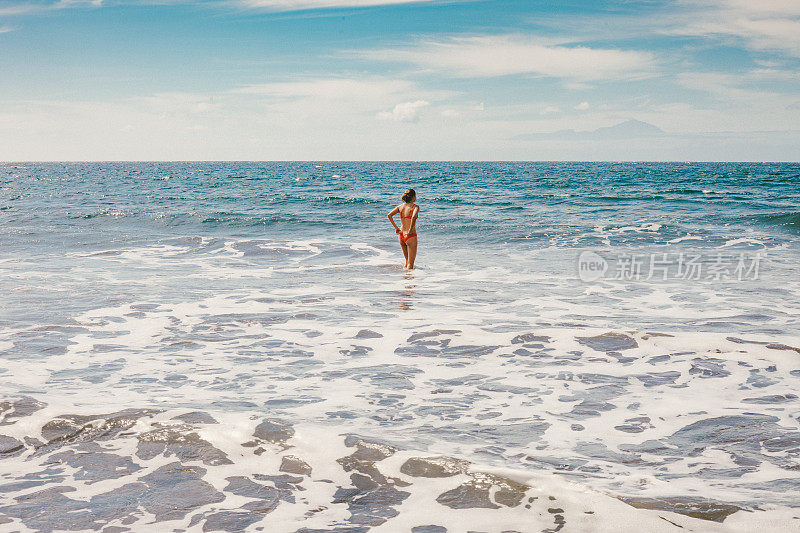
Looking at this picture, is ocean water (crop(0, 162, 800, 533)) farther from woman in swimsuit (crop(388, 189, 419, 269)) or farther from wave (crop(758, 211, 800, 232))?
wave (crop(758, 211, 800, 232))

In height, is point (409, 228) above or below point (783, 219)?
below

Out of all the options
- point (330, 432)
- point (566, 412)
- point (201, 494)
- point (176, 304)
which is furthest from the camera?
point (176, 304)

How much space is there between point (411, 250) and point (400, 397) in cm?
822

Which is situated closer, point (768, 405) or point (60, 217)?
point (768, 405)

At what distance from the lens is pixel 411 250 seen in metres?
13.9

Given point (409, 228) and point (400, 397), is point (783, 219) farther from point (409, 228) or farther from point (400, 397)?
point (400, 397)

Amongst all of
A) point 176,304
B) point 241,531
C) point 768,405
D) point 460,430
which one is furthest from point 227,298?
point 768,405

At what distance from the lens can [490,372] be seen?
658 cm

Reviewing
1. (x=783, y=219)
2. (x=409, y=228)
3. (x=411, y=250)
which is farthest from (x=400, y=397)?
(x=783, y=219)

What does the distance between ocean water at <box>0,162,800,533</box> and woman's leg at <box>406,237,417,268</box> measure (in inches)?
17.3

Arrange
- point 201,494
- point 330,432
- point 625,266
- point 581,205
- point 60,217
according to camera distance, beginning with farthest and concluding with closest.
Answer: point 581,205, point 60,217, point 625,266, point 330,432, point 201,494

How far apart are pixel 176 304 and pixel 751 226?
2034cm

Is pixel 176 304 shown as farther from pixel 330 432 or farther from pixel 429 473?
pixel 429 473

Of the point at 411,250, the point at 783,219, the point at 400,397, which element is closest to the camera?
the point at 400,397
